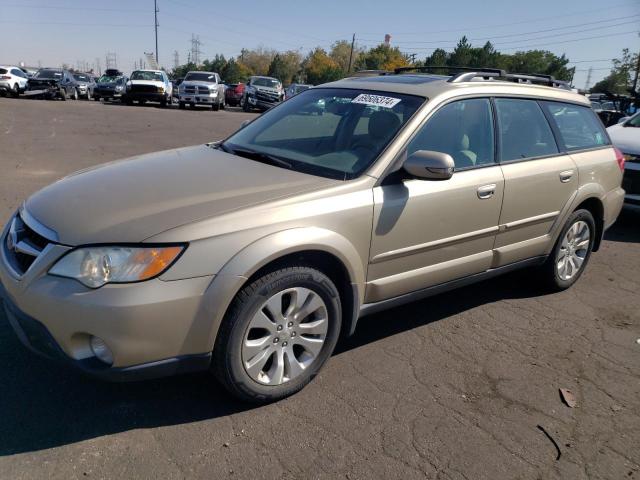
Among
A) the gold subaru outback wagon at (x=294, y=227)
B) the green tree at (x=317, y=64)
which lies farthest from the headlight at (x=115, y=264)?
the green tree at (x=317, y=64)

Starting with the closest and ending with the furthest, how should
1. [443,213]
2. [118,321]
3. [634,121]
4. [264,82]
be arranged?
[118,321]
[443,213]
[634,121]
[264,82]

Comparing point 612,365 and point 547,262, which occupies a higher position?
point 547,262

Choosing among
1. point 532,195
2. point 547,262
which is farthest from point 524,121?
point 547,262

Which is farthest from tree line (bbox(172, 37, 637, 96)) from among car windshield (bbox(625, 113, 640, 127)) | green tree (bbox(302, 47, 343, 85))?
car windshield (bbox(625, 113, 640, 127))

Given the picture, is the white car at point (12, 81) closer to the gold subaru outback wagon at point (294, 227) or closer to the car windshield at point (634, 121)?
the gold subaru outback wagon at point (294, 227)

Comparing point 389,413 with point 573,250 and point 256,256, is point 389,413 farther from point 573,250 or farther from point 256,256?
point 573,250

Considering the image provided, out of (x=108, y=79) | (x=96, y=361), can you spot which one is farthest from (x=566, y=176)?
(x=108, y=79)

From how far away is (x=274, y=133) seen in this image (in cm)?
396

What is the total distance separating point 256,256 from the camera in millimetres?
2529

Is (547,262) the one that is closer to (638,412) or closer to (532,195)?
(532,195)

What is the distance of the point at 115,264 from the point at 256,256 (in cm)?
63

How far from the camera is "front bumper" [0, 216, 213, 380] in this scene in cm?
230

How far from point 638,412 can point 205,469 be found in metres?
2.44

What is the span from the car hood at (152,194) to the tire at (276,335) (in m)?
0.45
